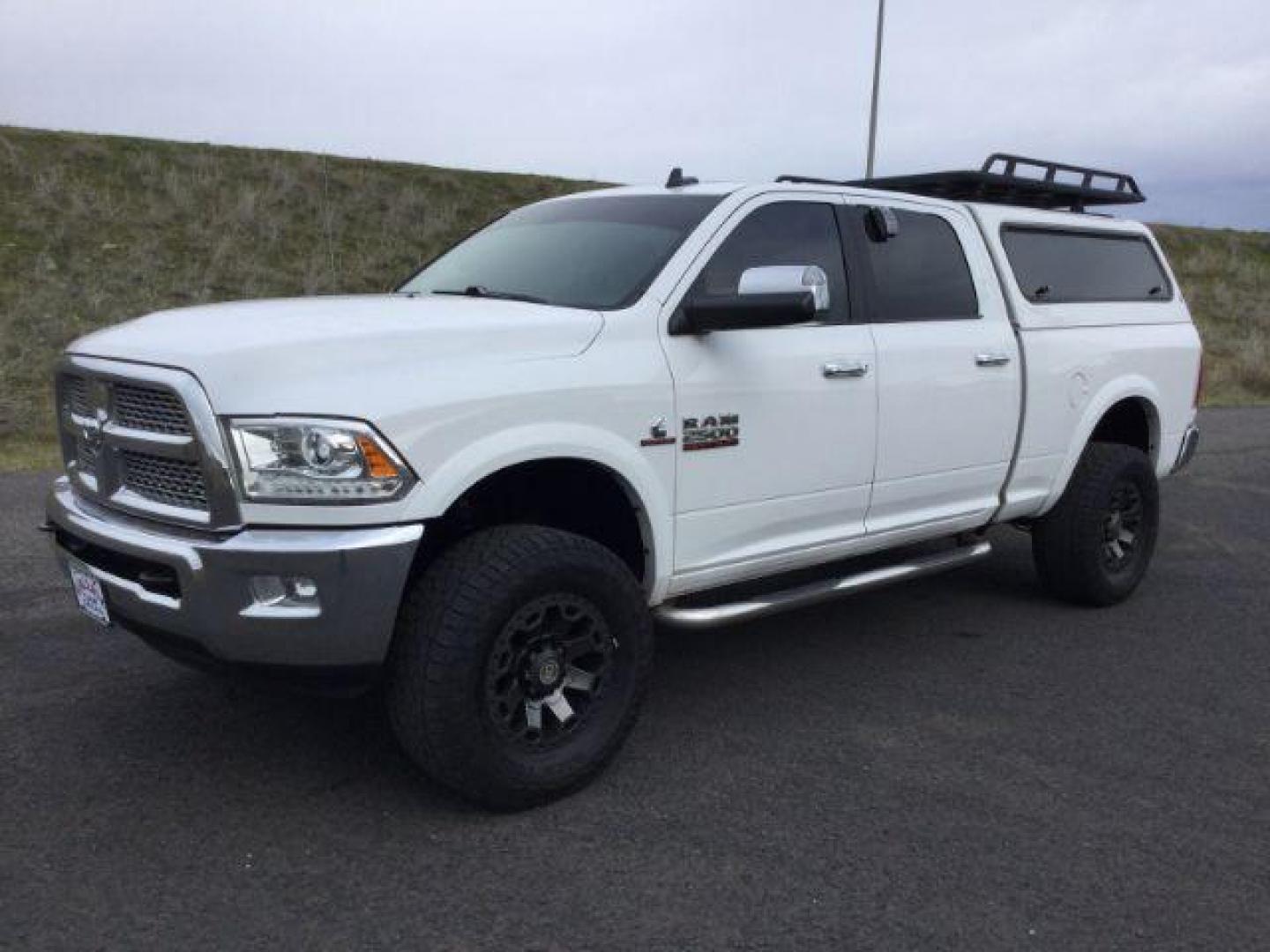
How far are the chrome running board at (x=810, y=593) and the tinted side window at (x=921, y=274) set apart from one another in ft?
3.25

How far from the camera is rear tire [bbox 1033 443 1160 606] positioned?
18.0 feet

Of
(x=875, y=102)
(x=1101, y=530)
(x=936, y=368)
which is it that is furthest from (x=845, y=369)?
(x=875, y=102)

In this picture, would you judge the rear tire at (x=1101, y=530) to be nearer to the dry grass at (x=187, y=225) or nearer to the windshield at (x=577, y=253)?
the windshield at (x=577, y=253)

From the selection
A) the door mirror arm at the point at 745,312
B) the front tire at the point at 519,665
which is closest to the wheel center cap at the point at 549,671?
the front tire at the point at 519,665

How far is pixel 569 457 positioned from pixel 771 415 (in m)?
0.87

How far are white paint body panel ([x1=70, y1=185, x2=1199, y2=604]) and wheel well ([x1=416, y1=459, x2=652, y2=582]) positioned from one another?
0.11 m

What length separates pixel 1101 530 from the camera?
5.52 meters

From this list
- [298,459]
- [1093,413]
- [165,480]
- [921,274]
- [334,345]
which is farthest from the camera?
[1093,413]

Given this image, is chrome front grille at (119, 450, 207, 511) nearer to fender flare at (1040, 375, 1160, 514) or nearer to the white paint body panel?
the white paint body panel

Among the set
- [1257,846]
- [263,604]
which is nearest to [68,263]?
[263,604]

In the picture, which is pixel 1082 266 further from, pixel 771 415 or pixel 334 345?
pixel 334 345

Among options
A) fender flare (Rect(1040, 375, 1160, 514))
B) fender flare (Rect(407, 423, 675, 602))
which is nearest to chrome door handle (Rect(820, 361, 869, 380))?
fender flare (Rect(407, 423, 675, 602))

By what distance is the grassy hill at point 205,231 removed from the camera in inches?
614

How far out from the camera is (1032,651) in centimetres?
500
